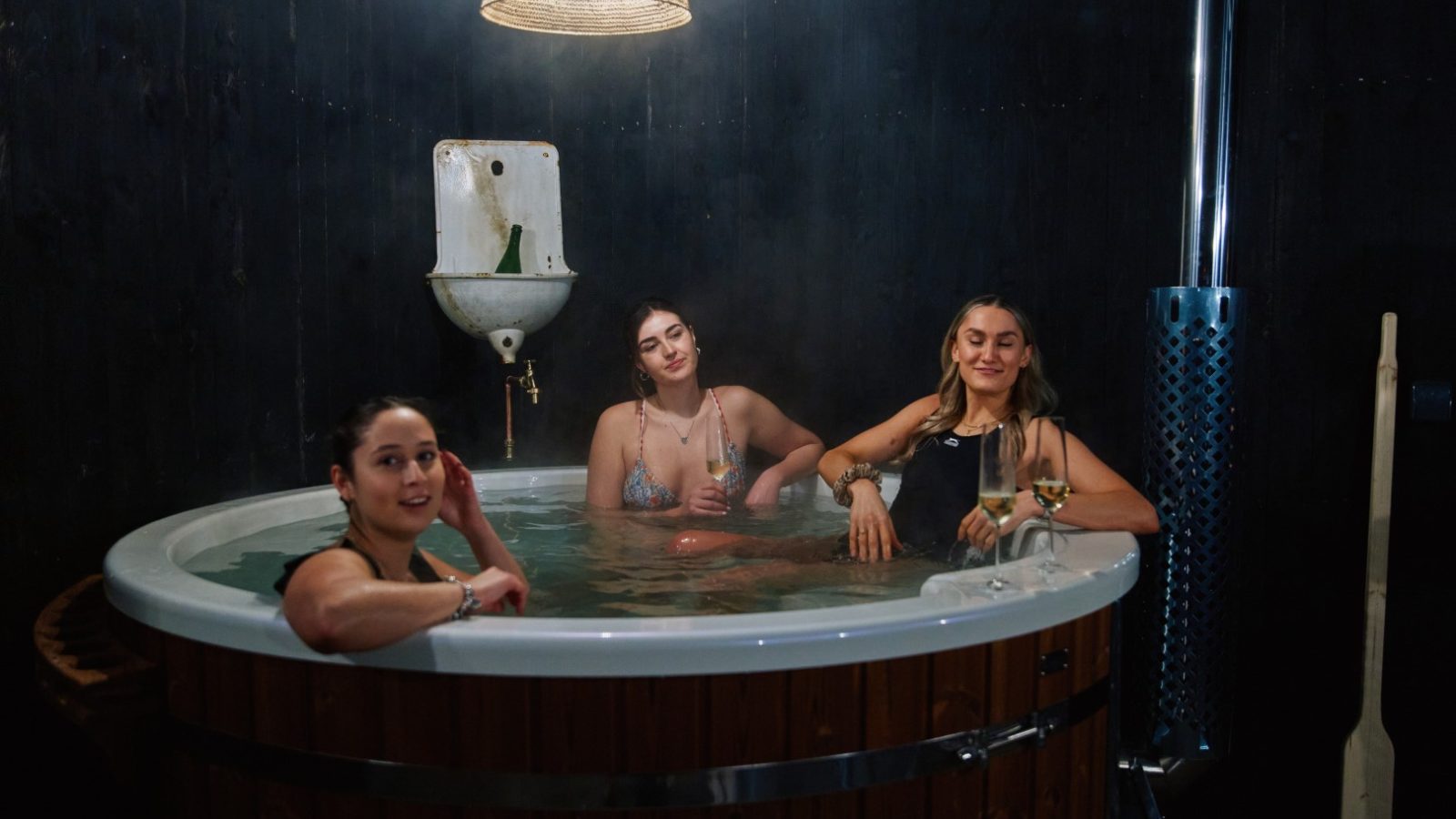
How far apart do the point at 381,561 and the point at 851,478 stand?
137 centimetres

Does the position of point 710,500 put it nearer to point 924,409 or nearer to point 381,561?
point 924,409

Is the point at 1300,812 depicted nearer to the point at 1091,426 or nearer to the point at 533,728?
the point at 1091,426

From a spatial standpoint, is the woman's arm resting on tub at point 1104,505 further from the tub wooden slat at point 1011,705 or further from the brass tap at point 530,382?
the brass tap at point 530,382

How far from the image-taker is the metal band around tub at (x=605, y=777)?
1.80 meters

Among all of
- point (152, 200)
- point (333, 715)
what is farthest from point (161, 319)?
point (333, 715)

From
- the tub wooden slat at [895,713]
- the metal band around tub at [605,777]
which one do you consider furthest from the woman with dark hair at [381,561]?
the tub wooden slat at [895,713]

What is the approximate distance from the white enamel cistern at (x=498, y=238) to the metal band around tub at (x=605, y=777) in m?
2.05

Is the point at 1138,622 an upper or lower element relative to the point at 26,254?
lower

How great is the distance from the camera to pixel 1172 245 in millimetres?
3910

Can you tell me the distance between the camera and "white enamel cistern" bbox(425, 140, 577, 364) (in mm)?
3840

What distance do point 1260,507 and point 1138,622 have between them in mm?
871

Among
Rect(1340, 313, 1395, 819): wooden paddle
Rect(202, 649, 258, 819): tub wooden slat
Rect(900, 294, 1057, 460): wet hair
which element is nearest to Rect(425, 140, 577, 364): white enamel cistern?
Rect(900, 294, 1057, 460): wet hair

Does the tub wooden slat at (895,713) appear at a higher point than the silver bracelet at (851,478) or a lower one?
lower

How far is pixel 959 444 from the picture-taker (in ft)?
9.83
